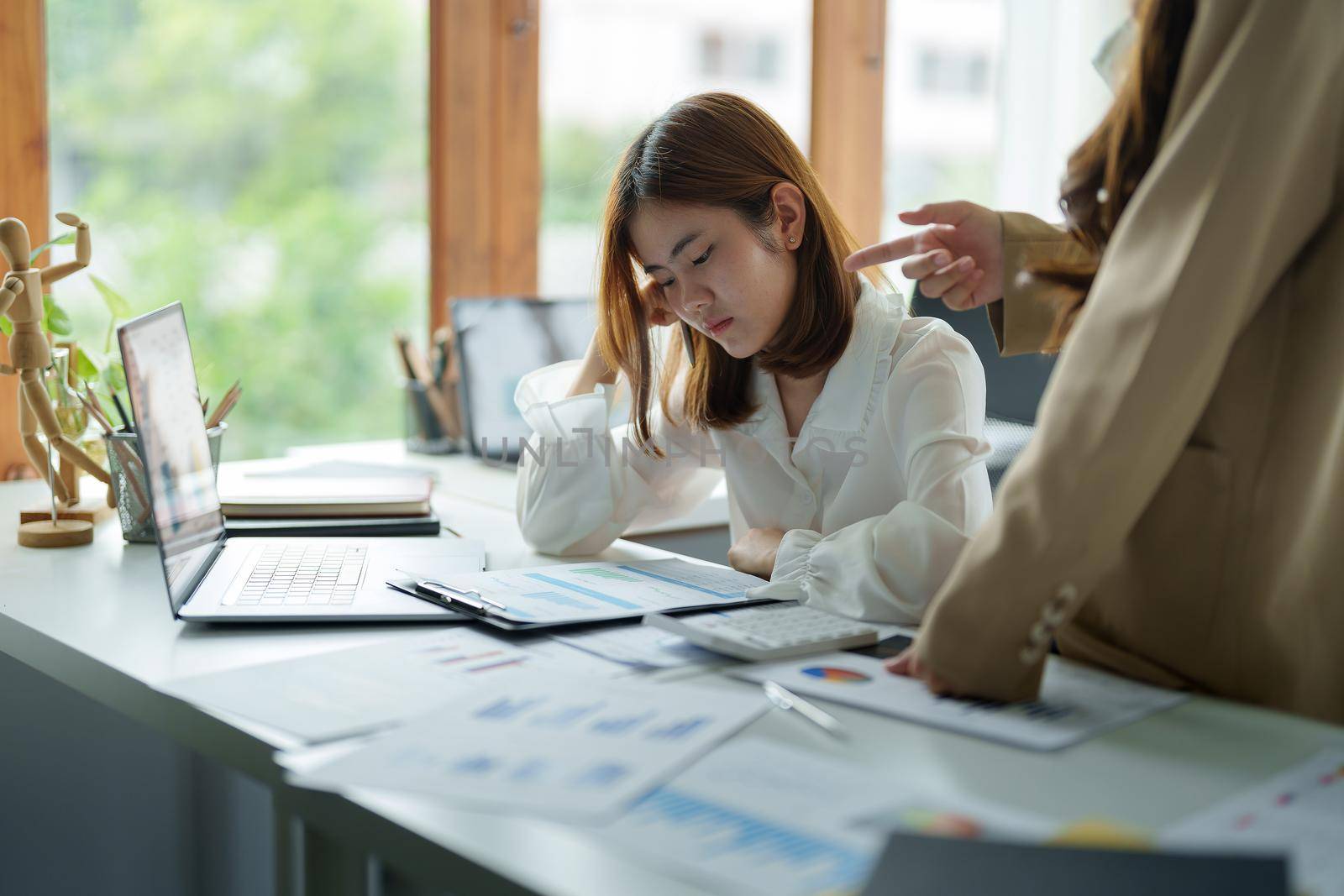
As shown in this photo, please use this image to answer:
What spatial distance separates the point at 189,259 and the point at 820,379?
6.21 feet

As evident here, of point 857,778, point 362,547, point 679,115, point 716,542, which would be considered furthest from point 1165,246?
point 716,542

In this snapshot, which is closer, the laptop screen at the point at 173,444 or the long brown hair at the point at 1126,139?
the long brown hair at the point at 1126,139

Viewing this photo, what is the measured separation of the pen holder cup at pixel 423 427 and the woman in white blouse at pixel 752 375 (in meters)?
0.69

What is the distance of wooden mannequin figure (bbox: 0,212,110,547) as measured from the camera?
1420 millimetres

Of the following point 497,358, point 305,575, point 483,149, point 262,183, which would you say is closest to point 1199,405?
point 305,575

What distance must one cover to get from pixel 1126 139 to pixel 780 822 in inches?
20.0

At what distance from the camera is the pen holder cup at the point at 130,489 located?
4.73 feet

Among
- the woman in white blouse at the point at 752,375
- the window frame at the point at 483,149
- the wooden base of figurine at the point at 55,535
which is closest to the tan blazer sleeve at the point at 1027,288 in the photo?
the woman in white blouse at the point at 752,375

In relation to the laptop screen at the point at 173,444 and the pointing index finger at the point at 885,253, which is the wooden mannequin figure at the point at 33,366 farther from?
the pointing index finger at the point at 885,253

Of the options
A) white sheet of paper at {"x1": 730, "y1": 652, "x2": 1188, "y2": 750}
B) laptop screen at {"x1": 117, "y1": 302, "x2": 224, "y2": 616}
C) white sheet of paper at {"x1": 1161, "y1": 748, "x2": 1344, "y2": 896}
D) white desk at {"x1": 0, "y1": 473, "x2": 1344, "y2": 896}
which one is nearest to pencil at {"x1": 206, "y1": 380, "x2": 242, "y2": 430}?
laptop screen at {"x1": 117, "y1": 302, "x2": 224, "y2": 616}

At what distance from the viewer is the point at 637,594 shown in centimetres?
113

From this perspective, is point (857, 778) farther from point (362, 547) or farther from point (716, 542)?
point (716, 542)

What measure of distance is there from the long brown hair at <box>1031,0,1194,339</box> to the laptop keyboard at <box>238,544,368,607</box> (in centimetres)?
70

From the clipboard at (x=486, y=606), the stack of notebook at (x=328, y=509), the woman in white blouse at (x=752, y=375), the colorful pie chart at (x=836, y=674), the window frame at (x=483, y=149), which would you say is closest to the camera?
the colorful pie chart at (x=836, y=674)
